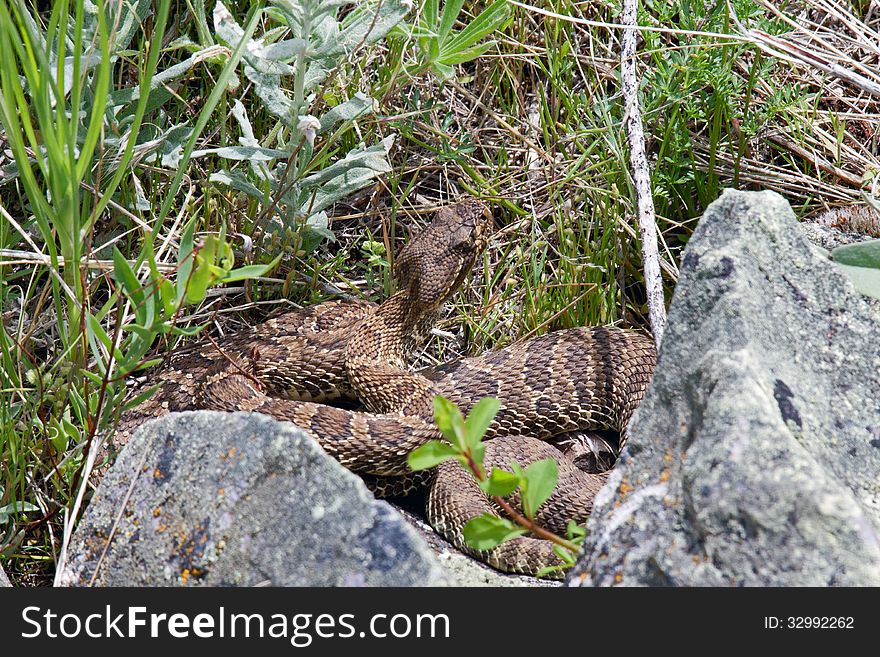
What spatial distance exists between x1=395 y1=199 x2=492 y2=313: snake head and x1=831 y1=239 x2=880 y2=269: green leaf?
2416 millimetres

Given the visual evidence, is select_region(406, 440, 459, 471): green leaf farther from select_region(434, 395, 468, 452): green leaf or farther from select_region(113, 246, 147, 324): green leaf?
select_region(113, 246, 147, 324): green leaf

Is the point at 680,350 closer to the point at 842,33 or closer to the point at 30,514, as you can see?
the point at 30,514

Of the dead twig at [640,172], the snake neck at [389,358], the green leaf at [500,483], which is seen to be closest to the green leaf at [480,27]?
the dead twig at [640,172]

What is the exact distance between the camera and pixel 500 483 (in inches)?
99.6

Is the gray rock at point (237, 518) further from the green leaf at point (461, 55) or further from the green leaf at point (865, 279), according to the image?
the green leaf at point (461, 55)

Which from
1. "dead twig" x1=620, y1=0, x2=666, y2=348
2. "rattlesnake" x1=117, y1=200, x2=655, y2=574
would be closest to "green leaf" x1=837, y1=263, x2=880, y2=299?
"dead twig" x1=620, y1=0, x2=666, y2=348

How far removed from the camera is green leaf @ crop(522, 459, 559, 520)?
2580 millimetres

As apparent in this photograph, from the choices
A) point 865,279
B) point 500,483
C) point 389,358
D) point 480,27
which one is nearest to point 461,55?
point 480,27

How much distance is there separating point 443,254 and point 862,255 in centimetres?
251

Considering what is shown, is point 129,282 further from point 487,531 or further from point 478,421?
point 487,531

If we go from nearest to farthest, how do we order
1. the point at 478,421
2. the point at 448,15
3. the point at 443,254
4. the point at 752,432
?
the point at 752,432
the point at 478,421
the point at 448,15
the point at 443,254

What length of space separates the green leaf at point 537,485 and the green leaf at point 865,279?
1195mm
